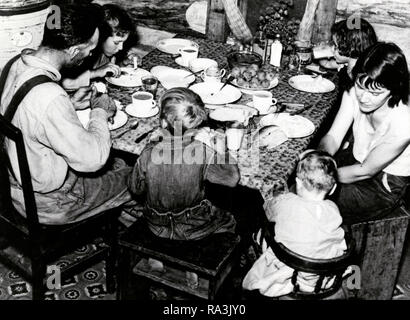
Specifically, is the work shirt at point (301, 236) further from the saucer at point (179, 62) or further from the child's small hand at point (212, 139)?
the saucer at point (179, 62)

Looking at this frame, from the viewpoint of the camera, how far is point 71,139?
263cm

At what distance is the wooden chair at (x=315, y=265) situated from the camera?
2398mm

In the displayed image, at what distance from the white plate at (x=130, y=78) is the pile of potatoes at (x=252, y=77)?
0.69m

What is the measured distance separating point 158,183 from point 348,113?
1.50 m

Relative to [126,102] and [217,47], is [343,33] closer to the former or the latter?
[217,47]

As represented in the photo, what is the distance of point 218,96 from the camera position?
3596mm

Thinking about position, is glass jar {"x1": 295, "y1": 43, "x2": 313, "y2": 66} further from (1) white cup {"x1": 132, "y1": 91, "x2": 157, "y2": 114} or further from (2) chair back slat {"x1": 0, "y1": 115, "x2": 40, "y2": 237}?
(2) chair back slat {"x1": 0, "y1": 115, "x2": 40, "y2": 237}

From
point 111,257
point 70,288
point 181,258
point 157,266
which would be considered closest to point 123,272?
point 157,266

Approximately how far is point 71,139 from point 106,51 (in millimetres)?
1752

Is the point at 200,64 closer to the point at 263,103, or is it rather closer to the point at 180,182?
the point at 263,103

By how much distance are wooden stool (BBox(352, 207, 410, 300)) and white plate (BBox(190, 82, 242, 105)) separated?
3.94ft

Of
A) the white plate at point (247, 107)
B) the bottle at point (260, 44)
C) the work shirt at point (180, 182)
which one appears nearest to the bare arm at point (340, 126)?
the white plate at point (247, 107)

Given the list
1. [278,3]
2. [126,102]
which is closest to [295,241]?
[126,102]

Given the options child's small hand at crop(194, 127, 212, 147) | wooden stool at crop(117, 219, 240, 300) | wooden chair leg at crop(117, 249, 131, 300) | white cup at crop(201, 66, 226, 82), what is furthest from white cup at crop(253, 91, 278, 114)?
wooden chair leg at crop(117, 249, 131, 300)
